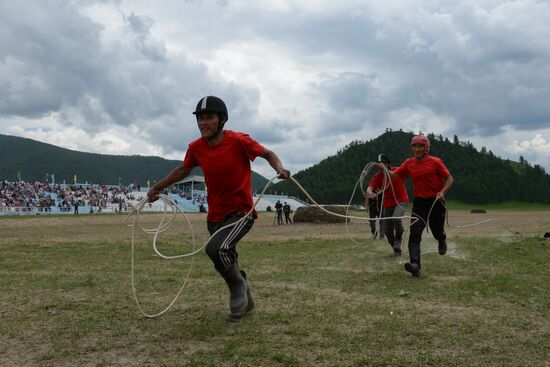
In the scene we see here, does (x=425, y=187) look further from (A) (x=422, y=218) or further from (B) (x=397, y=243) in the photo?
(B) (x=397, y=243)

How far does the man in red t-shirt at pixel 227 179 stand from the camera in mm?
5551

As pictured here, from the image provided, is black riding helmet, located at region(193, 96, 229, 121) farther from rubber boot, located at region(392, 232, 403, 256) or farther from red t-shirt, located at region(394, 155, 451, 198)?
rubber boot, located at region(392, 232, 403, 256)

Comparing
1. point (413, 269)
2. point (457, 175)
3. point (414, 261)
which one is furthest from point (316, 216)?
point (457, 175)

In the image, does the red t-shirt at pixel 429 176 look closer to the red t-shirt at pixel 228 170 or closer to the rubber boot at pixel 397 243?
the rubber boot at pixel 397 243

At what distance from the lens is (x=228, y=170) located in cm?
561

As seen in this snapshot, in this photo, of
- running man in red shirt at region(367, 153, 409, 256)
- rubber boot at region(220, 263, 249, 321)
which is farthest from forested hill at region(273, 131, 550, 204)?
rubber boot at region(220, 263, 249, 321)

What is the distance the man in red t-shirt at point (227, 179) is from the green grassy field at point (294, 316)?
0.48 meters

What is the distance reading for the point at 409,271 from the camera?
810 centimetres

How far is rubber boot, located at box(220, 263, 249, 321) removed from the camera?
218 inches

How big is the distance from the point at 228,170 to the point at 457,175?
154447 millimetres

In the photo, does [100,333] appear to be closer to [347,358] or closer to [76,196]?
[347,358]

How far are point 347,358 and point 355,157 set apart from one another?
17608cm

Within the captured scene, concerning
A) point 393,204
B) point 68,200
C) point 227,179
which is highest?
point 68,200

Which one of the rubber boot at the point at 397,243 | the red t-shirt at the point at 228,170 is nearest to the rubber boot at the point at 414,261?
the rubber boot at the point at 397,243
